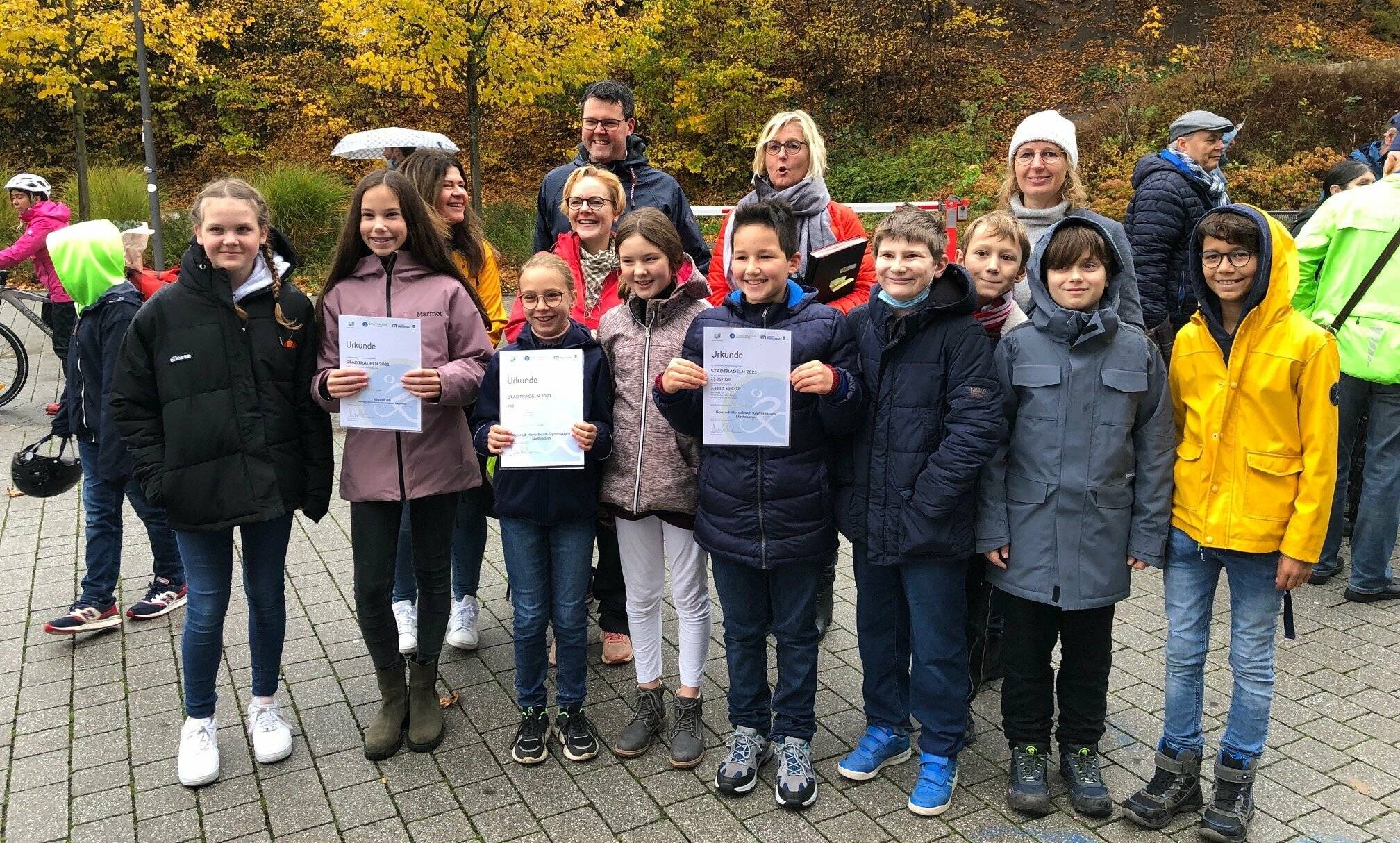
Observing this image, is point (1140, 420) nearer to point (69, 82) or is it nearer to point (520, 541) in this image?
point (520, 541)

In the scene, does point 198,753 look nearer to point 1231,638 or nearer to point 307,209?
point 1231,638

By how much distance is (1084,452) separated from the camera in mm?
3383

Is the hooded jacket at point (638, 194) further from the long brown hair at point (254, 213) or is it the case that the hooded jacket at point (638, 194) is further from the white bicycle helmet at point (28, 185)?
the white bicycle helmet at point (28, 185)

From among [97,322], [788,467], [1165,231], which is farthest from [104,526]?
[1165,231]

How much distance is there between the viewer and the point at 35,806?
3650 millimetres

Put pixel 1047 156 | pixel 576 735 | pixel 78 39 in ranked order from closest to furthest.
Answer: pixel 576 735 → pixel 1047 156 → pixel 78 39

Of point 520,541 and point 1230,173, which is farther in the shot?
point 1230,173

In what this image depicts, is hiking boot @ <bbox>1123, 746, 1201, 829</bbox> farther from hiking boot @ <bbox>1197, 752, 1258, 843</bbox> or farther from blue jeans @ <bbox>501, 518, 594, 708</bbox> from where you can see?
blue jeans @ <bbox>501, 518, 594, 708</bbox>

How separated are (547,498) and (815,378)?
1.11m

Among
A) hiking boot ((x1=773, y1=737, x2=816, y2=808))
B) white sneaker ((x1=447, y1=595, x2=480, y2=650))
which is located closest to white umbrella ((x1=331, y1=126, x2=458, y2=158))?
white sneaker ((x1=447, y1=595, x2=480, y2=650))

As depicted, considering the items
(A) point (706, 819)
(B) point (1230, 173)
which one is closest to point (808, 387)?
(A) point (706, 819)

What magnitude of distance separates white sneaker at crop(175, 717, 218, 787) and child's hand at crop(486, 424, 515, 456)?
1.52 metres

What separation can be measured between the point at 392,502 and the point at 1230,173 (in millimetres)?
14778

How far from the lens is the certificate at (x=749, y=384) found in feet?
11.3
